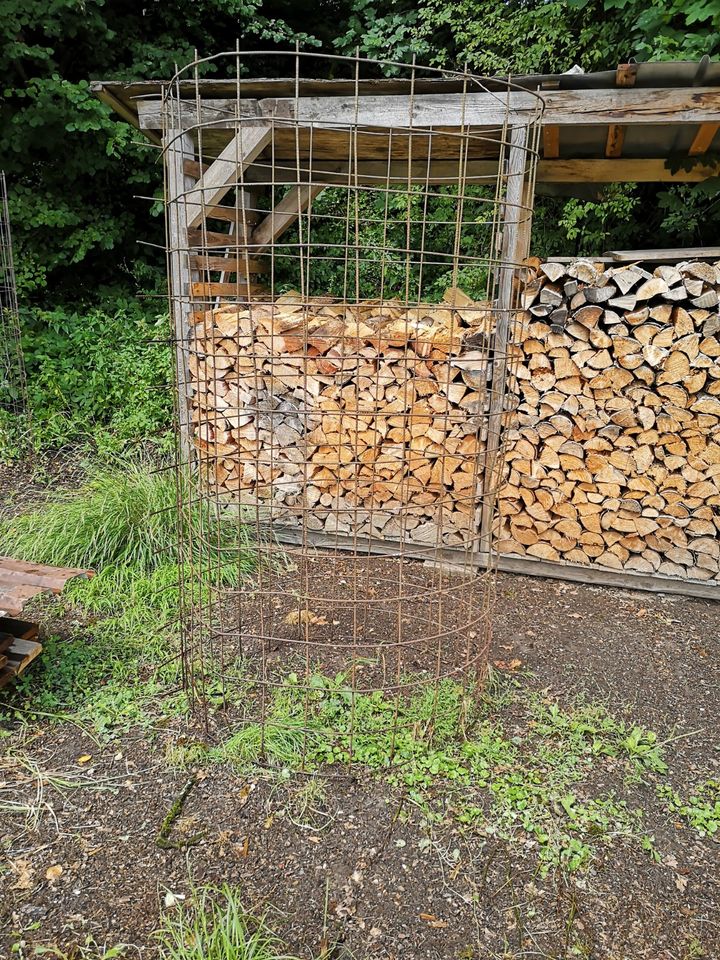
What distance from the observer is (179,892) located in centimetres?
208

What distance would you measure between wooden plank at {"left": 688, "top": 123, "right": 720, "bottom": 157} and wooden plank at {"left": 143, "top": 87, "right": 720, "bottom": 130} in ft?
0.97

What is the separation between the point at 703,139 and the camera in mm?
4102

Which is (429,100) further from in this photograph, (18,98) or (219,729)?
(18,98)

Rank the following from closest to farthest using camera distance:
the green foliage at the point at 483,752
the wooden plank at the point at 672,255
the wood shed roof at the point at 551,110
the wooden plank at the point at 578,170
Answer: the green foliage at the point at 483,752 → the wood shed roof at the point at 551,110 → the wooden plank at the point at 672,255 → the wooden plank at the point at 578,170

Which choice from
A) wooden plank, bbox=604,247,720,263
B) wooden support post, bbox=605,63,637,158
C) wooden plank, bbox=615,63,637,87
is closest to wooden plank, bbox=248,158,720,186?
wooden support post, bbox=605,63,637,158

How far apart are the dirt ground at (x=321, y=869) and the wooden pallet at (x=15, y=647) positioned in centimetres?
24

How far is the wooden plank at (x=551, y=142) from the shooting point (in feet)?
13.1

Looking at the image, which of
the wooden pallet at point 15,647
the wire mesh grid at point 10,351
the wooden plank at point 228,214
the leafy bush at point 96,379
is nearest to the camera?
the wooden pallet at point 15,647

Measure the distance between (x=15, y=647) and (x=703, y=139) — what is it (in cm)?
460

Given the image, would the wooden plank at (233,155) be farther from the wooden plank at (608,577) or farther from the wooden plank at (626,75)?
the wooden plank at (608,577)

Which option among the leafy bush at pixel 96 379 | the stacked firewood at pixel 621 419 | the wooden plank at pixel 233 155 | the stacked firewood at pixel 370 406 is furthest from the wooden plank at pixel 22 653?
the stacked firewood at pixel 621 419

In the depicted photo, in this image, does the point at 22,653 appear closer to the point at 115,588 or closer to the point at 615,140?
the point at 115,588

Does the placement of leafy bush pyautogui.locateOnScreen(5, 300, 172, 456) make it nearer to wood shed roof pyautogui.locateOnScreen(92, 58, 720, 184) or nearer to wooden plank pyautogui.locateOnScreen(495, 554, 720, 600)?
wood shed roof pyautogui.locateOnScreen(92, 58, 720, 184)

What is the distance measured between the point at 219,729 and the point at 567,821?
1.37 meters
